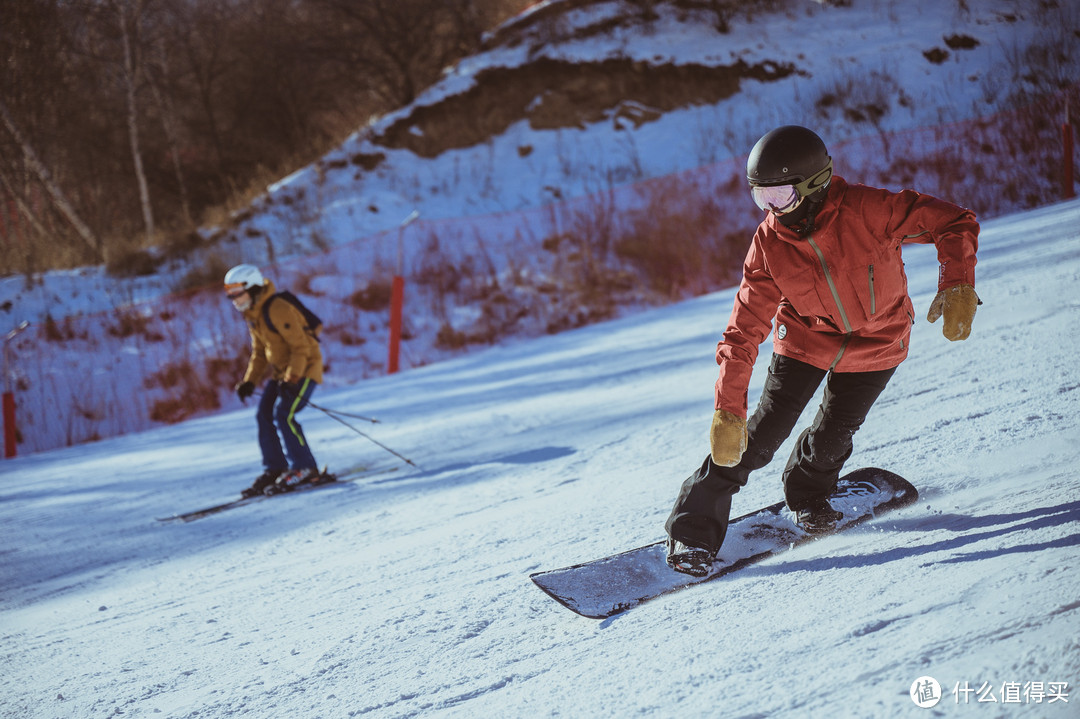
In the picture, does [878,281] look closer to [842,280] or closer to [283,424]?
[842,280]

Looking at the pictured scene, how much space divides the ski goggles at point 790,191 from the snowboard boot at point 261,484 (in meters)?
4.50

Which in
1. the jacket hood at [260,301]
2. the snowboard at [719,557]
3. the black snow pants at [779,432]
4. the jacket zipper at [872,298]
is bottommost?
the snowboard at [719,557]

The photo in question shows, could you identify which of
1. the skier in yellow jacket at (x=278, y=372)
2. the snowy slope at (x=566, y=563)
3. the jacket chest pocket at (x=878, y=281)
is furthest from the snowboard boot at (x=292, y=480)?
the jacket chest pocket at (x=878, y=281)

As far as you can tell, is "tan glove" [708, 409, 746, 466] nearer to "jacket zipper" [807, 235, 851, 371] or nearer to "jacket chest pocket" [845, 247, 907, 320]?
"jacket zipper" [807, 235, 851, 371]

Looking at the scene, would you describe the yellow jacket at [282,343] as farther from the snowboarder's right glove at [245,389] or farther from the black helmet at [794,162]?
the black helmet at [794,162]

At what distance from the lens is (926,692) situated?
181 centimetres

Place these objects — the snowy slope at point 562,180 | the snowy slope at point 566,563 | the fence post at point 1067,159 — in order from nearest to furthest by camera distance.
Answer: the snowy slope at point 566,563
the fence post at point 1067,159
the snowy slope at point 562,180

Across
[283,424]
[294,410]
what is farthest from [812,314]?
[283,424]

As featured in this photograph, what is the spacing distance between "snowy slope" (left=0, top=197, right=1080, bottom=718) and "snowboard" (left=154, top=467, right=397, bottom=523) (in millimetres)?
167

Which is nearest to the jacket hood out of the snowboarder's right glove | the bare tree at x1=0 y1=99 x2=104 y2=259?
the snowboarder's right glove

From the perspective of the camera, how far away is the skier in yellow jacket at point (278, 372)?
540 cm

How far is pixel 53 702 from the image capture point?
2.82m

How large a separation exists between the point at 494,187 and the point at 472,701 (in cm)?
1403

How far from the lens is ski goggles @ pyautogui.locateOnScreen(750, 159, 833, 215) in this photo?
7.71 feet
